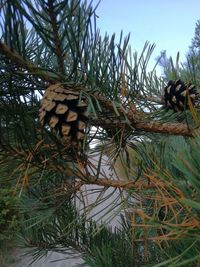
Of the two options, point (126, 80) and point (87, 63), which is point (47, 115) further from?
point (126, 80)

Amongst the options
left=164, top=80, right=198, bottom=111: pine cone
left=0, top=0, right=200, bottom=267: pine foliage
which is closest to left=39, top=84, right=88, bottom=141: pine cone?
left=0, top=0, right=200, bottom=267: pine foliage

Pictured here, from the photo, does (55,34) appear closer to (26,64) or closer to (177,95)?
(26,64)

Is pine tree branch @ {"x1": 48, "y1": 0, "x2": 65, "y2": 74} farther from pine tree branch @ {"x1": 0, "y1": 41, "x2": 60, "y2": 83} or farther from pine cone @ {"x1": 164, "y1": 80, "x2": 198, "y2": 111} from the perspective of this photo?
pine cone @ {"x1": 164, "y1": 80, "x2": 198, "y2": 111}

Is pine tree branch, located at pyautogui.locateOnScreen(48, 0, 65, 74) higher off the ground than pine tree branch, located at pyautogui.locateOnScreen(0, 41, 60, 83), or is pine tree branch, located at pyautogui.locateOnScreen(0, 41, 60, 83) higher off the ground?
pine tree branch, located at pyautogui.locateOnScreen(48, 0, 65, 74)

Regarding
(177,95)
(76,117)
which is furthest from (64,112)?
(177,95)

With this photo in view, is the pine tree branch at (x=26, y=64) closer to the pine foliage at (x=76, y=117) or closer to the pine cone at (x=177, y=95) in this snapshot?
the pine foliage at (x=76, y=117)

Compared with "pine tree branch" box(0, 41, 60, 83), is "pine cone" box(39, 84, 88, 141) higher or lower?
lower

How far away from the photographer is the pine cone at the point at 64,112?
0.37 metres

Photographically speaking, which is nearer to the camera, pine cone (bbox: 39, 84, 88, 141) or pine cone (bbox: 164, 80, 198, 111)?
pine cone (bbox: 39, 84, 88, 141)

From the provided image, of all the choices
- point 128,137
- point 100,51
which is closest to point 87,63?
point 100,51

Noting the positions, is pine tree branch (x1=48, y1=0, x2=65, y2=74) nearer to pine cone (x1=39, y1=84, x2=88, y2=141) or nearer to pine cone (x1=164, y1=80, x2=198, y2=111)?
pine cone (x1=39, y1=84, x2=88, y2=141)

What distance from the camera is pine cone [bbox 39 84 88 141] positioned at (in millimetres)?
370

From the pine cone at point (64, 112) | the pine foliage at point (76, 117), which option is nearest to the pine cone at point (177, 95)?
the pine foliage at point (76, 117)

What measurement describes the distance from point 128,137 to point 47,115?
0.61 ft
